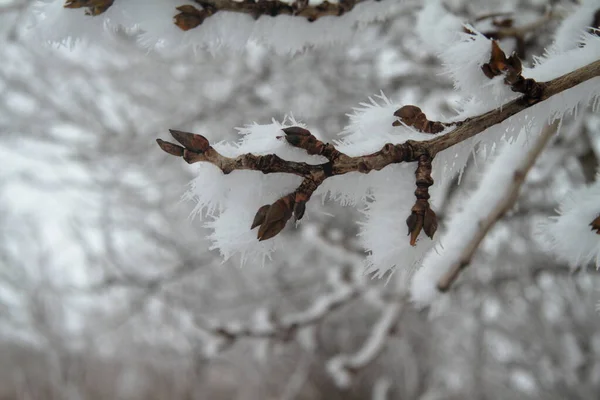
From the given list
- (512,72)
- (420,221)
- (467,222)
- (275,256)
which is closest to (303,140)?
(420,221)

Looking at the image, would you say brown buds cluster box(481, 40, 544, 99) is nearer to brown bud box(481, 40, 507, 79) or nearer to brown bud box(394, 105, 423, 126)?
brown bud box(481, 40, 507, 79)

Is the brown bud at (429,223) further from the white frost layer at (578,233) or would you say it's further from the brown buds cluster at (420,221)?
the white frost layer at (578,233)

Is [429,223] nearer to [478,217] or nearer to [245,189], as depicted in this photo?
[245,189]

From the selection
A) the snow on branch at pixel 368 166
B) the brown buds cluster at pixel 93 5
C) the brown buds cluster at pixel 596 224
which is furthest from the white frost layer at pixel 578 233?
the brown buds cluster at pixel 93 5

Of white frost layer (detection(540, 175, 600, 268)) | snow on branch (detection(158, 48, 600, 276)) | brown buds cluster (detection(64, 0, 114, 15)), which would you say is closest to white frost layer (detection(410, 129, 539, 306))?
white frost layer (detection(540, 175, 600, 268))

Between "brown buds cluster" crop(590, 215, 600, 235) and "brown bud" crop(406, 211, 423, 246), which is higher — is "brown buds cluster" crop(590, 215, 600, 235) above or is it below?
below

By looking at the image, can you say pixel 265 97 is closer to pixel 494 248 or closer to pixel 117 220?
pixel 494 248
